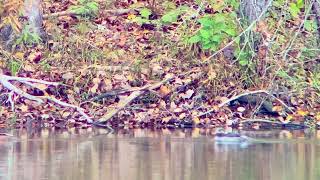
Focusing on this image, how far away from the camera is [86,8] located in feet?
58.0

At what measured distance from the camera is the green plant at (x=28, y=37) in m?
16.5

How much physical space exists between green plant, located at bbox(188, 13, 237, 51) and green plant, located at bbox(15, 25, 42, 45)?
2440 mm

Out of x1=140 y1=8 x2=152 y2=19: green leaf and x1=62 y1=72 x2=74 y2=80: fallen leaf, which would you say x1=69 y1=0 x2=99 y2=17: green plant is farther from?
x1=62 y1=72 x2=74 y2=80: fallen leaf

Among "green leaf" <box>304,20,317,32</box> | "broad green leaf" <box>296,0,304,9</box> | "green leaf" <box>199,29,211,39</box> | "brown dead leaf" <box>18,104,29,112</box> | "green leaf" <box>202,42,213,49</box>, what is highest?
"broad green leaf" <box>296,0,304,9</box>

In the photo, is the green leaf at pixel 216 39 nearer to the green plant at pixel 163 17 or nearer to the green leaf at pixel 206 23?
the green leaf at pixel 206 23

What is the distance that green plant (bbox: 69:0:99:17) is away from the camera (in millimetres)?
17562

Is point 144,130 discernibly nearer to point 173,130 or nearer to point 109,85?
point 173,130

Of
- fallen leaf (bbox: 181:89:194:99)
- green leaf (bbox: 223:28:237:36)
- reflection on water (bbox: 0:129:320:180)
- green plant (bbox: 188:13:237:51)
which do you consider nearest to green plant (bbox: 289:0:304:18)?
green plant (bbox: 188:13:237:51)

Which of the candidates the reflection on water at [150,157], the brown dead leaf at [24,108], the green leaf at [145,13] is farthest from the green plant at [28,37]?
the reflection on water at [150,157]

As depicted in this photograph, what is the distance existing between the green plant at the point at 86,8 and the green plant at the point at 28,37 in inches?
43.3

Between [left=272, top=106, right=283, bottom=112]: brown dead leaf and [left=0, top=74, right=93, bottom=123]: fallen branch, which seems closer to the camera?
[left=0, top=74, right=93, bottom=123]: fallen branch

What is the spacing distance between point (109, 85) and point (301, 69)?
288 centimetres

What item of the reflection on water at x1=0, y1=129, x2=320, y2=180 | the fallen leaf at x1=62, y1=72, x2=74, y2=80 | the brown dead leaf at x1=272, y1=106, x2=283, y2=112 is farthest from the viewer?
the fallen leaf at x1=62, y1=72, x2=74, y2=80

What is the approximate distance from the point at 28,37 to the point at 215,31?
296cm
